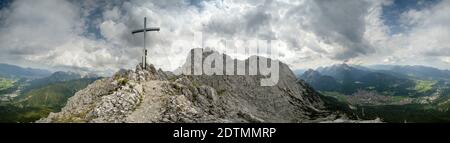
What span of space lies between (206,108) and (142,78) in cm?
2948

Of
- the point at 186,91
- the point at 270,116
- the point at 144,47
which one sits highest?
the point at 144,47

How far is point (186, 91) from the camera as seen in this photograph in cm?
12988

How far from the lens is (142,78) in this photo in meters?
112

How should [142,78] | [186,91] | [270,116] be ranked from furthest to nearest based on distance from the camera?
1. [270,116]
2. [186,91]
3. [142,78]

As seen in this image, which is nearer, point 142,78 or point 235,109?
point 142,78

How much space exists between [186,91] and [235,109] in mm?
37096
